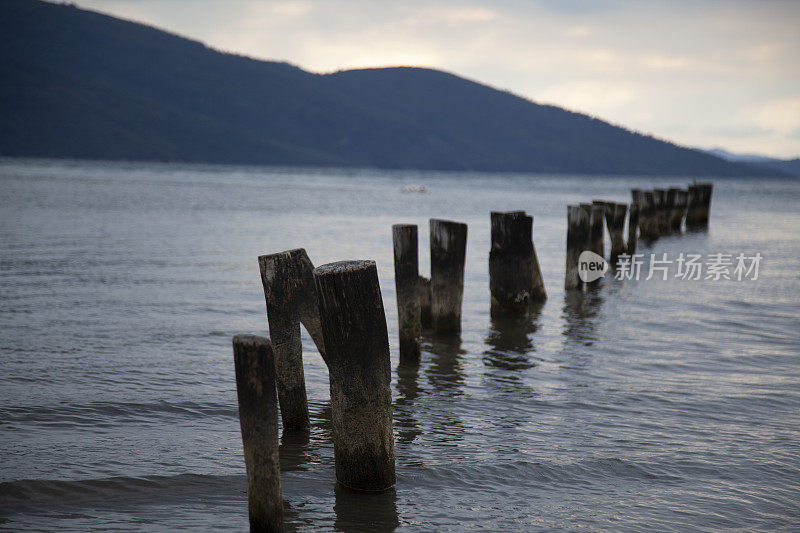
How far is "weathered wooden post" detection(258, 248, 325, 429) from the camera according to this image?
5758 mm

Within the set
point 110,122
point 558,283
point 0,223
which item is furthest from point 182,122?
point 558,283

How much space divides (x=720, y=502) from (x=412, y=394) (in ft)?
10.9

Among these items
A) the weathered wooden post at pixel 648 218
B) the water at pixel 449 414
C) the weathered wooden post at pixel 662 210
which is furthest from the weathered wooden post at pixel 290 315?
the weathered wooden post at pixel 662 210

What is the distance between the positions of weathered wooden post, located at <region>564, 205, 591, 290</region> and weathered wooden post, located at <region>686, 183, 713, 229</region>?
2178 cm

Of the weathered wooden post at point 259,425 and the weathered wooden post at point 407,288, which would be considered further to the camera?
the weathered wooden post at point 407,288

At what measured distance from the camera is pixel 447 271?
31.3ft

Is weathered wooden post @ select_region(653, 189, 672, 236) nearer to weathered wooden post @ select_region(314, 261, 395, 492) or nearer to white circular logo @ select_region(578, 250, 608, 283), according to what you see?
white circular logo @ select_region(578, 250, 608, 283)

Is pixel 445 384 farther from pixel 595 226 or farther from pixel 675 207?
pixel 675 207

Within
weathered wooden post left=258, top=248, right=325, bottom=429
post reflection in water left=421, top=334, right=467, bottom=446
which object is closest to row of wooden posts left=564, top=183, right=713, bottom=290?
post reflection in water left=421, top=334, right=467, bottom=446

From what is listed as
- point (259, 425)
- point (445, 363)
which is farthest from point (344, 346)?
point (445, 363)

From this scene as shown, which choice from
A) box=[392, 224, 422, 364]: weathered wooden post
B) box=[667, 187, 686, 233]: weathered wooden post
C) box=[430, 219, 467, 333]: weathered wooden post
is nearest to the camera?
box=[392, 224, 422, 364]: weathered wooden post

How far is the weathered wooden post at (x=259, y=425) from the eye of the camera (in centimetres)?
383

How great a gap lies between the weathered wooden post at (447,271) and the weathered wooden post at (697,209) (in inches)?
1072

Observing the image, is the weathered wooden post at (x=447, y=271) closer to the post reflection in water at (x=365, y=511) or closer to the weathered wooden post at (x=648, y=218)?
the post reflection in water at (x=365, y=511)
